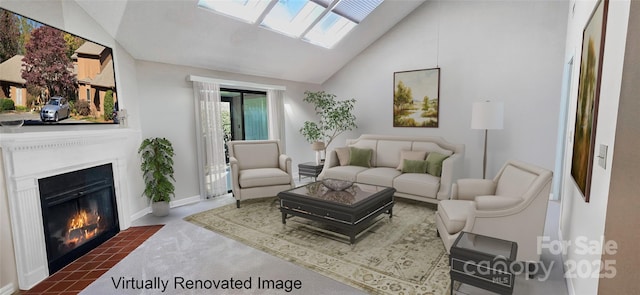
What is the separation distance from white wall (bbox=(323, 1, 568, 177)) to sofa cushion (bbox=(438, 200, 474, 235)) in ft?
8.17

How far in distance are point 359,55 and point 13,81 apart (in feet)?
16.9

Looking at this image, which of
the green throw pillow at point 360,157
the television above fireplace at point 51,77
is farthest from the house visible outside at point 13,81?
the green throw pillow at point 360,157

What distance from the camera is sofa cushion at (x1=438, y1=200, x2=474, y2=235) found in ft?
8.26

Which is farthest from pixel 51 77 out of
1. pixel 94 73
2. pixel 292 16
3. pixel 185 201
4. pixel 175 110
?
pixel 292 16

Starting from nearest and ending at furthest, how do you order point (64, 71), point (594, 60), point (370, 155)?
point (594, 60)
point (64, 71)
point (370, 155)

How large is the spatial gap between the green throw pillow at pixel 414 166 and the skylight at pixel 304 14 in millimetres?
2563

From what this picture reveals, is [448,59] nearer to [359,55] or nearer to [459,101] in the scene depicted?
[459,101]

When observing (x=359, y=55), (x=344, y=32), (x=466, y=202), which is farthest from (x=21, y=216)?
(x=359, y=55)

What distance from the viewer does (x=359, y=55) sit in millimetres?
6047

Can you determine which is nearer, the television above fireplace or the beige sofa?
the television above fireplace

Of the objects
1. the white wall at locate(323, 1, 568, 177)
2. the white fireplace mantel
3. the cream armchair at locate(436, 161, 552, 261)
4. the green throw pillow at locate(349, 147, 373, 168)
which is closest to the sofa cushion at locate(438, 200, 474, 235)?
the cream armchair at locate(436, 161, 552, 261)

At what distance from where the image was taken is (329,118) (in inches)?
237

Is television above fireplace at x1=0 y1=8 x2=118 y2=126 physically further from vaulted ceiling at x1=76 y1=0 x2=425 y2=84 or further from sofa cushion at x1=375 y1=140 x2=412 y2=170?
sofa cushion at x1=375 y1=140 x2=412 y2=170

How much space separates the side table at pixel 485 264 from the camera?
1.81 m
